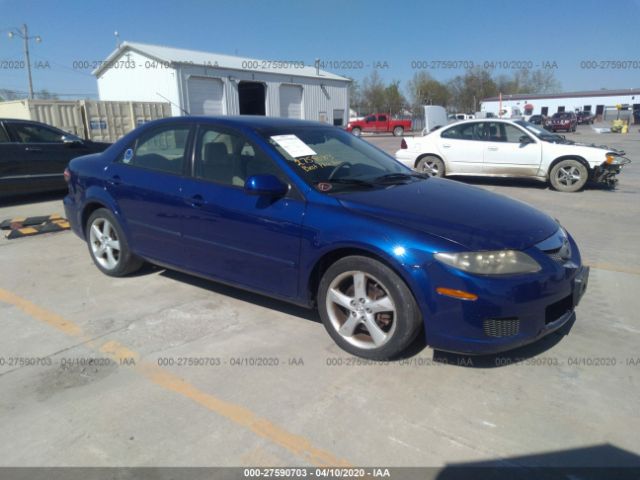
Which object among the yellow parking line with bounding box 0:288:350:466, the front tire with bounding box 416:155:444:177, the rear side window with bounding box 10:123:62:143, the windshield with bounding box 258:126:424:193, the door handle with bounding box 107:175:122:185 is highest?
the rear side window with bounding box 10:123:62:143

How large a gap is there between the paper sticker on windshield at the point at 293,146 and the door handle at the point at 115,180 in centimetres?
167

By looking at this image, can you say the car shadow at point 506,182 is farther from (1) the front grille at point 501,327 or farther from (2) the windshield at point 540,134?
(1) the front grille at point 501,327

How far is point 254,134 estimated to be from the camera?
372 centimetres

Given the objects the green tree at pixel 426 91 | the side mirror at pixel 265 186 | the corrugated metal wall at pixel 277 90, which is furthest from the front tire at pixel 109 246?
the green tree at pixel 426 91

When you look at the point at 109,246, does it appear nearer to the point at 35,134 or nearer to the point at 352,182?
the point at 352,182

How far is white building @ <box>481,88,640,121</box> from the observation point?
69000 millimetres

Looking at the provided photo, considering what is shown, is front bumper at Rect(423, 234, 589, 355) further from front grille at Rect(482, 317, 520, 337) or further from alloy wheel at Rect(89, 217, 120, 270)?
alloy wheel at Rect(89, 217, 120, 270)

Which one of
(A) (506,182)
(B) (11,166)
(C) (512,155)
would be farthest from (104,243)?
(A) (506,182)

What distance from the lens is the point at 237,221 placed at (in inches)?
141

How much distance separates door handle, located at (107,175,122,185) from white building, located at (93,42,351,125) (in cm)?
1816

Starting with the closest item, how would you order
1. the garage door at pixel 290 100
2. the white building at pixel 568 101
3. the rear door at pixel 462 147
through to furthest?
1. the rear door at pixel 462 147
2. the garage door at pixel 290 100
3. the white building at pixel 568 101

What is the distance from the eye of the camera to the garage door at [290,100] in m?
30.3

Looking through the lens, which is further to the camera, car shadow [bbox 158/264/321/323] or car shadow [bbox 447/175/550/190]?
car shadow [bbox 447/175/550/190]

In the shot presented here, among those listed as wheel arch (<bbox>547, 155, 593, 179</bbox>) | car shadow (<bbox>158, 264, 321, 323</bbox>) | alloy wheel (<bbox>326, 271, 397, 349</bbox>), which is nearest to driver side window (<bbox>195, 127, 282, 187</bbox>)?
alloy wheel (<bbox>326, 271, 397, 349</bbox>)
